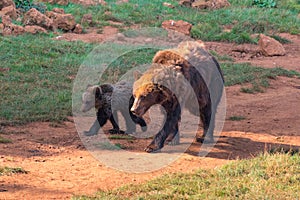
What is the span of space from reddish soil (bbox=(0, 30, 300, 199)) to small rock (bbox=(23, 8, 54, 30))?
5.87 m

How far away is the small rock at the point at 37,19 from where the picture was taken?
49.6 feet

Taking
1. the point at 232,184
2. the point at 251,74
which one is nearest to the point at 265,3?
the point at 251,74

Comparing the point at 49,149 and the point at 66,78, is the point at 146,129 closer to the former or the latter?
the point at 49,149

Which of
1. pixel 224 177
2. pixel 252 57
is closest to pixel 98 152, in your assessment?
pixel 224 177

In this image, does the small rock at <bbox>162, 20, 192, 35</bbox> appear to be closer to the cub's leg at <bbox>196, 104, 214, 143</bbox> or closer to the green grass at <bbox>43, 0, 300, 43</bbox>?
the green grass at <bbox>43, 0, 300, 43</bbox>

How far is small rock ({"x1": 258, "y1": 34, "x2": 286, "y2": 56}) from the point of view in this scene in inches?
616

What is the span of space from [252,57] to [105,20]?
4482mm

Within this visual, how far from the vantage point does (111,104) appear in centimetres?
865

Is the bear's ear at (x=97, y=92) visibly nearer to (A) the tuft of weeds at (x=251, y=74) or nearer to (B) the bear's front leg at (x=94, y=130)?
(B) the bear's front leg at (x=94, y=130)

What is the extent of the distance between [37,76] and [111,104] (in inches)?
122

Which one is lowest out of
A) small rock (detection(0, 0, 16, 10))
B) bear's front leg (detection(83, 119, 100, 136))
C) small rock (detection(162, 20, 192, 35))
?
bear's front leg (detection(83, 119, 100, 136))

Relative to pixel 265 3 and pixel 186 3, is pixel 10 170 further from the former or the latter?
pixel 265 3

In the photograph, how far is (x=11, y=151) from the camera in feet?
24.2

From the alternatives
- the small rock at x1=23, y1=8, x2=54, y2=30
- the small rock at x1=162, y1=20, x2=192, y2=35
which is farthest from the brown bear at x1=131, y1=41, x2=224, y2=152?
the small rock at x1=162, y1=20, x2=192, y2=35
